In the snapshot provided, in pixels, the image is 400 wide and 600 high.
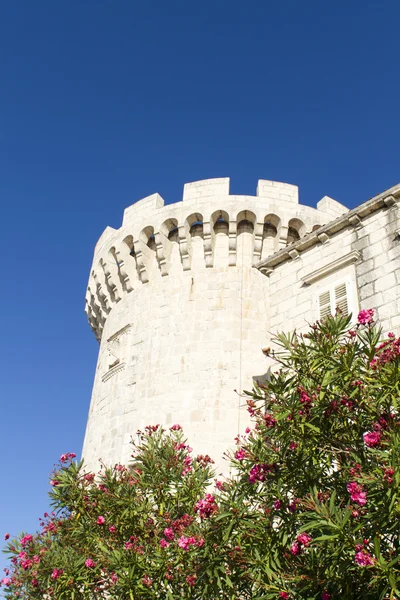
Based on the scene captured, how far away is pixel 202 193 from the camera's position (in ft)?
44.9

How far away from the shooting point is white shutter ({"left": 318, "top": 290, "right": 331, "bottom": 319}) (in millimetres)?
8841

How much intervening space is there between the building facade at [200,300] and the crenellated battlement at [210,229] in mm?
29

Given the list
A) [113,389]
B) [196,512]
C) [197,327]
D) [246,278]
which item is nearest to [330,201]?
[246,278]

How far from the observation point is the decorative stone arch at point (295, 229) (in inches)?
524

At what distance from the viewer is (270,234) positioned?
1344 cm

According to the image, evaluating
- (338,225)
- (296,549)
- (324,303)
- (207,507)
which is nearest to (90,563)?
(207,507)

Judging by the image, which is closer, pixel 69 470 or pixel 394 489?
pixel 394 489

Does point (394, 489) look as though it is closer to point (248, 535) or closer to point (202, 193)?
point (248, 535)

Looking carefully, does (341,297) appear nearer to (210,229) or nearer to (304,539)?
(304,539)

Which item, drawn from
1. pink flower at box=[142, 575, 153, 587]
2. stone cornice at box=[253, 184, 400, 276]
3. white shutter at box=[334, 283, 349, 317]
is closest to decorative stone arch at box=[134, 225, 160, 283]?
stone cornice at box=[253, 184, 400, 276]

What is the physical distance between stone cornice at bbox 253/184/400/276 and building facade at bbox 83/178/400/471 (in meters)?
0.03

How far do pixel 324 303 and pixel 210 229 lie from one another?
16.2ft

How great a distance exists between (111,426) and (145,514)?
6.27 meters

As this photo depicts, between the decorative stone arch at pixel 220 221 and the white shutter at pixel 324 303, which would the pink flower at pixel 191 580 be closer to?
the white shutter at pixel 324 303
